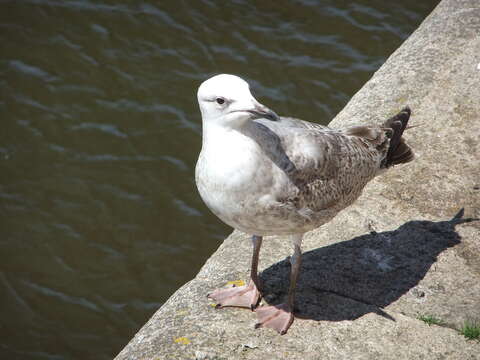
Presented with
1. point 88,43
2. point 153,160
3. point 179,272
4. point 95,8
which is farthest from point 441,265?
point 95,8

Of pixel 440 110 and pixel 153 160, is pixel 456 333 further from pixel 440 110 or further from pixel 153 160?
pixel 153 160

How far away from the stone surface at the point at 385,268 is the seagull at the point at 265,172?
0.23 metres

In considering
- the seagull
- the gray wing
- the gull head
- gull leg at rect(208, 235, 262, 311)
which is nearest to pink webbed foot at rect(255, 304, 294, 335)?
the seagull

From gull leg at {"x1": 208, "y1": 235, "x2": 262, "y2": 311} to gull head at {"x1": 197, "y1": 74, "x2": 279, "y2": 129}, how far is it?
105 centimetres

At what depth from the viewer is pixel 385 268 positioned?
467cm

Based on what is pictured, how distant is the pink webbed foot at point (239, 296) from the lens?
434 centimetres

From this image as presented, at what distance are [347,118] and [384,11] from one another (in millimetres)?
5066

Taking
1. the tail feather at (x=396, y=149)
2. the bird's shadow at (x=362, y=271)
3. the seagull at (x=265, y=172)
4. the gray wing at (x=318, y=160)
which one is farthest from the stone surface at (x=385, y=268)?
the gray wing at (x=318, y=160)

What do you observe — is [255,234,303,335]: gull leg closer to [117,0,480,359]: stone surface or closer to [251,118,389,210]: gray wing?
[117,0,480,359]: stone surface

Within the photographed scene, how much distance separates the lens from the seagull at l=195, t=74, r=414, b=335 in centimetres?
373

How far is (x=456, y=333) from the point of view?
13.6 feet

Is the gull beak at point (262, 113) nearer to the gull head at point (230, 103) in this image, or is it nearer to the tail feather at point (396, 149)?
the gull head at point (230, 103)

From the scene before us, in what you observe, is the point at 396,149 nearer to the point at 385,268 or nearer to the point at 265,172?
the point at 385,268

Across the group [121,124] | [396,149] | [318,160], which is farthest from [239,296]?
[121,124]
